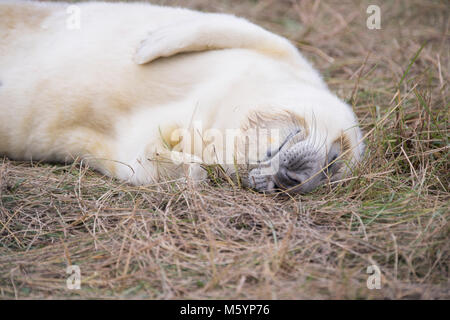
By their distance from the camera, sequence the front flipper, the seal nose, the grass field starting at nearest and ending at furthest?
the grass field → the seal nose → the front flipper

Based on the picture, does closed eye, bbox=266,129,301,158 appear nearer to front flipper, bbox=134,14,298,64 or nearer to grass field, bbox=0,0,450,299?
grass field, bbox=0,0,450,299

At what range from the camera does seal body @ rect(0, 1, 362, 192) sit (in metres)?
2.96

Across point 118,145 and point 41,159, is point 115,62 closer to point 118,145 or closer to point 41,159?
point 118,145

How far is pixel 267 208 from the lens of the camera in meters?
2.75

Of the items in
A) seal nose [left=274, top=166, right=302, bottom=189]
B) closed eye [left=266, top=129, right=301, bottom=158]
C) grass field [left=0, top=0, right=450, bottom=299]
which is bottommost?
grass field [left=0, top=0, right=450, bottom=299]

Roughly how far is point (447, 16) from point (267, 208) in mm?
4223

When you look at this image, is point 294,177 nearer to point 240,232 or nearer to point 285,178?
point 285,178

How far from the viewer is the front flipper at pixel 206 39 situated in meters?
3.21

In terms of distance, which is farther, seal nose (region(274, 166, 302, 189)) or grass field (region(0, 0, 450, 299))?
seal nose (region(274, 166, 302, 189))

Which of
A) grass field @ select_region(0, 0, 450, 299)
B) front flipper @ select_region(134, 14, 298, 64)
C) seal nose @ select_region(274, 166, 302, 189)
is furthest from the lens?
front flipper @ select_region(134, 14, 298, 64)

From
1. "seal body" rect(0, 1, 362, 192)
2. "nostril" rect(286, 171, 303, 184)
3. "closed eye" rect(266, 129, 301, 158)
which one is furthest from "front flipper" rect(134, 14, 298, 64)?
"nostril" rect(286, 171, 303, 184)

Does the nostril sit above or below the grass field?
above

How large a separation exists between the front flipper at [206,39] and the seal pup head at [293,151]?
2.09 ft

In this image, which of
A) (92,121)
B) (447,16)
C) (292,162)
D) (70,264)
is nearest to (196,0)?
(447,16)
